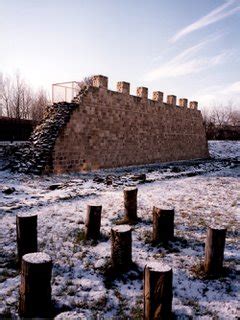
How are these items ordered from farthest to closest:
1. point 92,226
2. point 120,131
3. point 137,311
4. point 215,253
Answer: point 120,131 < point 92,226 < point 215,253 < point 137,311

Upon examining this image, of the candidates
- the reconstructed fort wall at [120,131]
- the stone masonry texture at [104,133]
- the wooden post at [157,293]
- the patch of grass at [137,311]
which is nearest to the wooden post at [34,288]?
the patch of grass at [137,311]

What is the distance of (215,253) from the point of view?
4141 mm

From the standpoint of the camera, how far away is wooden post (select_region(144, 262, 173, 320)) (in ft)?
9.96


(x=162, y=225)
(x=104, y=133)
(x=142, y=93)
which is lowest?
(x=162, y=225)

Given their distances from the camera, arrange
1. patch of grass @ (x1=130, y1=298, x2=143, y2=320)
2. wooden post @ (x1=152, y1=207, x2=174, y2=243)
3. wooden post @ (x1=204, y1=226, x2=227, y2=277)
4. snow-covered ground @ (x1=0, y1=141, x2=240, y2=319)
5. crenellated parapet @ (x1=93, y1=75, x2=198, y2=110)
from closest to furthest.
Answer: patch of grass @ (x1=130, y1=298, x2=143, y2=320) → snow-covered ground @ (x1=0, y1=141, x2=240, y2=319) → wooden post @ (x1=204, y1=226, x2=227, y2=277) → wooden post @ (x1=152, y1=207, x2=174, y2=243) → crenellated parapet @ (x1=93, y1=75, x2=198, y2=110)

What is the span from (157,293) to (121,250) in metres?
1.25

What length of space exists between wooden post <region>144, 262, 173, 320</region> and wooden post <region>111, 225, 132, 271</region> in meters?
1.15

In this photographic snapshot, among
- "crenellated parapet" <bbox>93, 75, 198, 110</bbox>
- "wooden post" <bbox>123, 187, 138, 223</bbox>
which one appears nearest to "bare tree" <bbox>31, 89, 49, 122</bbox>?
"crenellated parapet" <bbox>93, 75, 198, 110</bbox>

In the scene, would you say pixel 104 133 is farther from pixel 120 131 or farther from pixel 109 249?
pixel 109 249

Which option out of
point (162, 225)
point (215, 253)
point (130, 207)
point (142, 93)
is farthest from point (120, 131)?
point (215, 253)

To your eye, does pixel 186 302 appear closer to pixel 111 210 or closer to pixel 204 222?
pixel 204 222

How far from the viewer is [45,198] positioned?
8297 millimetres

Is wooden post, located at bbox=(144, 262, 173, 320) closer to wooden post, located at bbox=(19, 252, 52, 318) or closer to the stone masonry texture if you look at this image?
wooden post, located at bbox=(19, 252, 52, 318)

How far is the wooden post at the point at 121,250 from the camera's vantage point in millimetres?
4215
